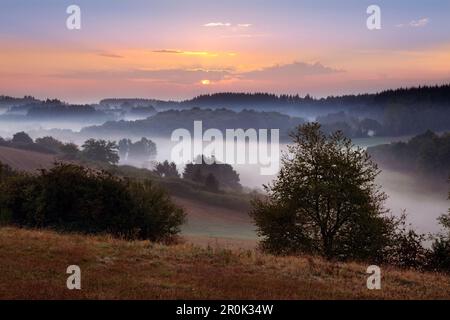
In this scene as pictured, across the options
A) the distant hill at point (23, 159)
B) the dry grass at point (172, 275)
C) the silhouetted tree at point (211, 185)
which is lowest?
the dry grass at point (172, 275)

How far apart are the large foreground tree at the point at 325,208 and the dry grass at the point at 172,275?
Result: 1348cm

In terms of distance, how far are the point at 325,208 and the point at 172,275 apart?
72.8ft

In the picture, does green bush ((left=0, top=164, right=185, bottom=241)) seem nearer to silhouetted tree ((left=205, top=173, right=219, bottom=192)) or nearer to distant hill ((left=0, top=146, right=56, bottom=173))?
silhouetted tree ((left=205, top=173, right=219, bottom=192))

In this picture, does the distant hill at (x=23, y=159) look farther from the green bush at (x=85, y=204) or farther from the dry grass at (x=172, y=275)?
the dry grass at (x=172, y=275)

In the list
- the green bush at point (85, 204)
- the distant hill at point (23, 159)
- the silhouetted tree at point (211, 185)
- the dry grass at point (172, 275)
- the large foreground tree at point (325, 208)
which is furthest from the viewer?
the distant hill at point (23, 159)

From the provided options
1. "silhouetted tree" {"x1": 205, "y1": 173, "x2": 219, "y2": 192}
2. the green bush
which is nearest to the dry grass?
the green bush

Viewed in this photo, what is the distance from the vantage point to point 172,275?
19172 mm

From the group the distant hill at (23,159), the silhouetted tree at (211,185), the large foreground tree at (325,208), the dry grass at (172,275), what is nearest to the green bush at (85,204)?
the large foreground tree at (325,208)

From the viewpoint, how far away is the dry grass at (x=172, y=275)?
16.0 meters

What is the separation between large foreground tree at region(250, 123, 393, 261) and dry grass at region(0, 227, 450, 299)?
1348cm

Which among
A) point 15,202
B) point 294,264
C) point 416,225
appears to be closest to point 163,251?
point 294,264

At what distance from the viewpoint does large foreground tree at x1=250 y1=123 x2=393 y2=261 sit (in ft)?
121
